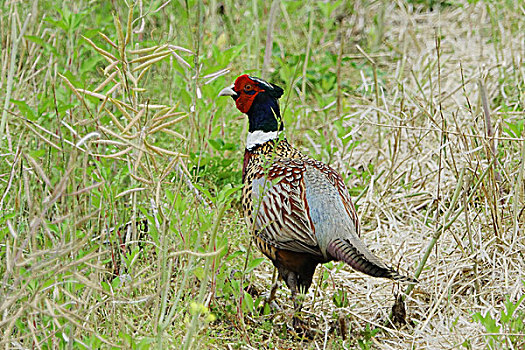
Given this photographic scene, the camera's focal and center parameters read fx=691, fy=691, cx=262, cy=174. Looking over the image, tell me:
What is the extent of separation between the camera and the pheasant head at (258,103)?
375 cm

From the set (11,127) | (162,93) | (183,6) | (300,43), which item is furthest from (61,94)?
(300,43)

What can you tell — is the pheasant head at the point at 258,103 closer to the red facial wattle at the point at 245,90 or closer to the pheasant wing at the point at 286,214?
the red facial wattle at the point at 245,90

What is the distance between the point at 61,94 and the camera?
398cm

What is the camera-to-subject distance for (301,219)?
3.14 m

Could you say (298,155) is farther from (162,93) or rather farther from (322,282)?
(162,93)

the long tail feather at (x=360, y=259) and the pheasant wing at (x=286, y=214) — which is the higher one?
the pheasant wing at (x=286, y=214)

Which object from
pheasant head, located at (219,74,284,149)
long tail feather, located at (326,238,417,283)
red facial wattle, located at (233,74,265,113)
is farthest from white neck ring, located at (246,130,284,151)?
long tail feather, located at (326,238,417,283)

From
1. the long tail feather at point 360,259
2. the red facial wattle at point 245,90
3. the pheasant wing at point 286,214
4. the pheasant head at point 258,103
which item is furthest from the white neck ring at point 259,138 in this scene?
the long tail feather at point 360,259

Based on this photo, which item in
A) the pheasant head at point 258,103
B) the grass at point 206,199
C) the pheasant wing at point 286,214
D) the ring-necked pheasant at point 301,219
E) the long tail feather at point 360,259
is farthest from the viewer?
the pheasant head at point 258,103

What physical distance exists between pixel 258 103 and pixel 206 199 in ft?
2.16

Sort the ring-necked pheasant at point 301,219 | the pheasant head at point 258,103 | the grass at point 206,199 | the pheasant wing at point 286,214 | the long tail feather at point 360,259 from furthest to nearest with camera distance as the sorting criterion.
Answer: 1. the pheasant head at point 258,103
2. the pheasant wing at point 286,214
3. the ring-necked pheasant at point 301,219
4. the long tail feather at point 360,259
5. the grass at point 206,199

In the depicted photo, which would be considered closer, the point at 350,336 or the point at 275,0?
the point at 350,336

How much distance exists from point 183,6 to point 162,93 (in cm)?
70

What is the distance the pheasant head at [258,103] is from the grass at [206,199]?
4.5 inches
